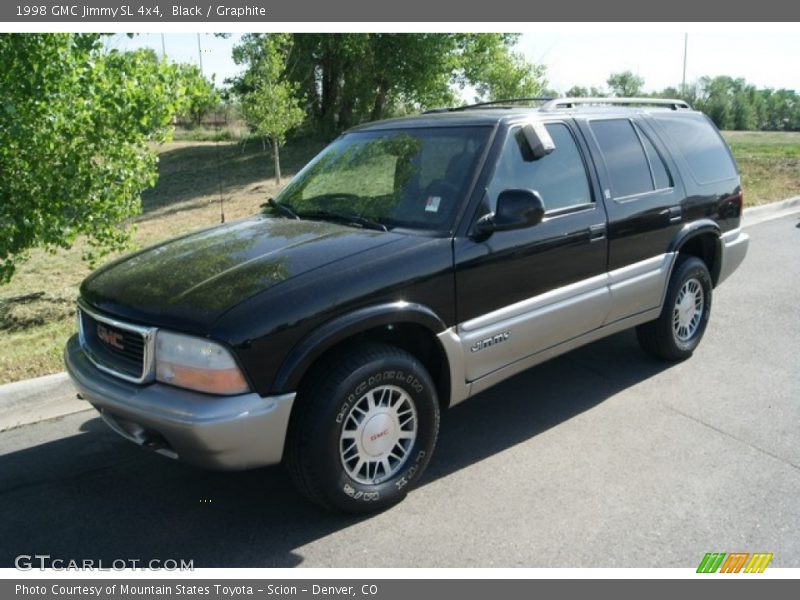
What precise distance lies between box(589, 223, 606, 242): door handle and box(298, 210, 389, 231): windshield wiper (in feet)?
4.57

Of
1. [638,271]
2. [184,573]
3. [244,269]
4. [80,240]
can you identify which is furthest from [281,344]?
[80,240]

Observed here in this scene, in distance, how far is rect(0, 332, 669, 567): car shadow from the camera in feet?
10.9

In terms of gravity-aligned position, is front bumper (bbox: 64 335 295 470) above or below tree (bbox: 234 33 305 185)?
below

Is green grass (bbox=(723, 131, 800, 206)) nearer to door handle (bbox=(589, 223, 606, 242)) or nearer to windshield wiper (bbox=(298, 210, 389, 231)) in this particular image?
door handle (bbox=(589, 223, 606, 242))

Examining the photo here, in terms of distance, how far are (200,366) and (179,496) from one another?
3.56ft

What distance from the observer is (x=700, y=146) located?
5.65 m

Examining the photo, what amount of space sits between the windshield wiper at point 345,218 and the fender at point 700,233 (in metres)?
2.38

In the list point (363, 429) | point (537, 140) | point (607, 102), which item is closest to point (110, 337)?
point (363, 429)

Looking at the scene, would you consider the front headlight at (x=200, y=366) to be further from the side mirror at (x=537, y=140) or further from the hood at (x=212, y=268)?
the side mirror at (x=537, y=140)

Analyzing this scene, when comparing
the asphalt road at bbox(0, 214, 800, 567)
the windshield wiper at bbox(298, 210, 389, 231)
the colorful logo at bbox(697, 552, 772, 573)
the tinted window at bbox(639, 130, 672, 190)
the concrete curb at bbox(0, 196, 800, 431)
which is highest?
the tinted window at bbox(639, 130, 672, 190)

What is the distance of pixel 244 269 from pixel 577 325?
2.13m

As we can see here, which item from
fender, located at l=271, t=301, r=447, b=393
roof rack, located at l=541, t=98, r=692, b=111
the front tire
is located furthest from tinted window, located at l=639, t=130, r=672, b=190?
the front tire

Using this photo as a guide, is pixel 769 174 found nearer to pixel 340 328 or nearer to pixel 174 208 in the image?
pixel 174 208

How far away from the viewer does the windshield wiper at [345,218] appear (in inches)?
155
